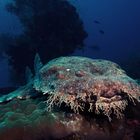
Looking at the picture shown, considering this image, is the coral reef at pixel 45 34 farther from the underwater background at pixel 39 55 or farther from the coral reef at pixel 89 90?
the coral reef at pixel 89 90

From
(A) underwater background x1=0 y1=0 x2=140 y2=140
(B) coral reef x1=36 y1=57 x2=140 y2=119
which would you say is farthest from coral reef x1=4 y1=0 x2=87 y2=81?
(B) coral reef x1=36 y1=57 x2=140 y2=119

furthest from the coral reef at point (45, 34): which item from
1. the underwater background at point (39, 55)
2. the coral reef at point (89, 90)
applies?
the coral reef at point (89, 90)

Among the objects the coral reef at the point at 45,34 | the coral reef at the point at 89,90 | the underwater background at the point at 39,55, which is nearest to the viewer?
the coral reef at the point at 89,90

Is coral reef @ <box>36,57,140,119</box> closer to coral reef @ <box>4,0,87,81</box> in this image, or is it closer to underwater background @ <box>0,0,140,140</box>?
underwater background @ <box>0,0,140,140</box>

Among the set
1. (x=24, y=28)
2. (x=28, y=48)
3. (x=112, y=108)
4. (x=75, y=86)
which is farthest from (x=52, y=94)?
(x=24, y=28)

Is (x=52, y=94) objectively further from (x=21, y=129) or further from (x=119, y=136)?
(x=119, y=136)

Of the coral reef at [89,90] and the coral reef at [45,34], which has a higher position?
the coral reef at [45,34]

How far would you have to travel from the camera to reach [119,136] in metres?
4.55

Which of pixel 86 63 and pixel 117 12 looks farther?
pixel 117 12

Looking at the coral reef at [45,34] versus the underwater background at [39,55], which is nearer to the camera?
the underwater background at [39,55]

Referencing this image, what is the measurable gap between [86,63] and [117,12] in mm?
72569

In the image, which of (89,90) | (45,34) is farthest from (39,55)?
(89,90)

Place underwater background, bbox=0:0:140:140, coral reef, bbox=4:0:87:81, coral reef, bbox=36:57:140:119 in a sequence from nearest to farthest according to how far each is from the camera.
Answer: coral reef, bbox=36:57:140:119
underwater background, bbox=0:0:140:140
coral reef, bbox=4:0:87:81

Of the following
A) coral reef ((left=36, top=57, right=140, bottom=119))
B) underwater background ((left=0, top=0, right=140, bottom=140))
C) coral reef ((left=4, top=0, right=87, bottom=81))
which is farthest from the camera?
coral reef ((left=4, top=0, right=87, bottom=81))
